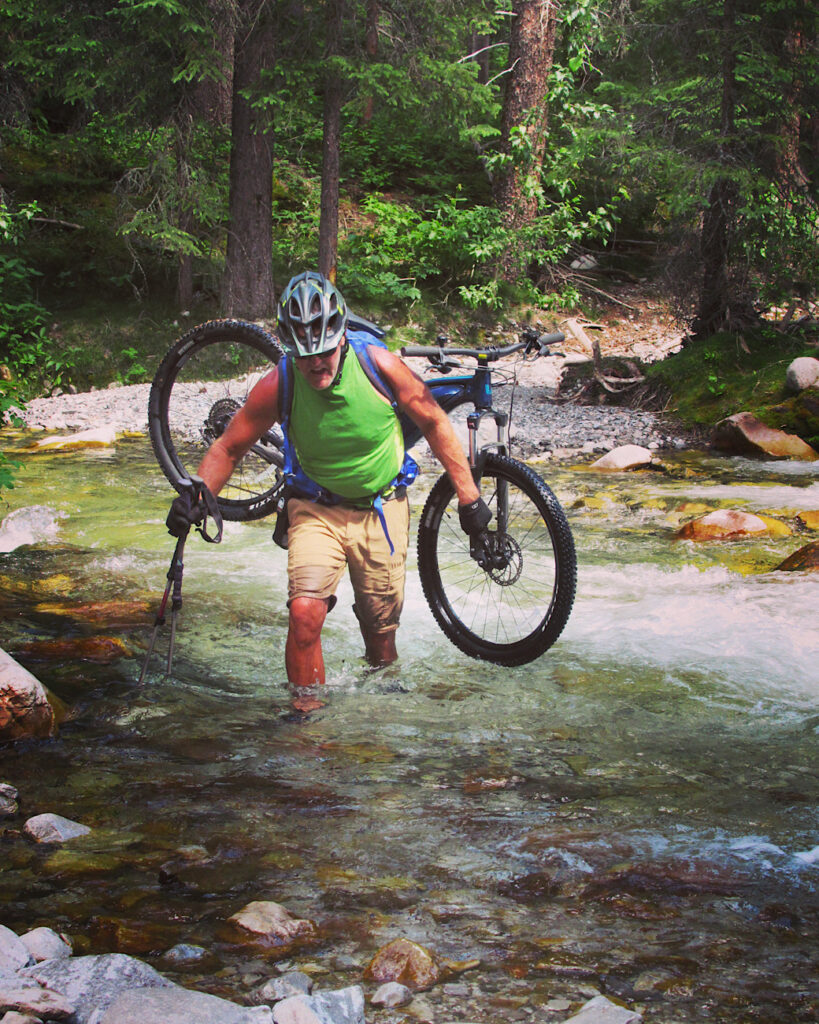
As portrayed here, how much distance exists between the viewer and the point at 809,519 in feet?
27.2

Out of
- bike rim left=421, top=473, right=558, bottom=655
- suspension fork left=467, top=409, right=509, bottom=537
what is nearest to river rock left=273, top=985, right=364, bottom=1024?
bike rim left=421, top=473, right=558, bottom=655

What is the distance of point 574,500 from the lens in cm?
930

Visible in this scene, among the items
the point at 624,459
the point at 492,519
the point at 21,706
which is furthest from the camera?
the point at 624,459

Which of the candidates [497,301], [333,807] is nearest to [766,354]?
[497,301]

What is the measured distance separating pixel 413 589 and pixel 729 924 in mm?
4530

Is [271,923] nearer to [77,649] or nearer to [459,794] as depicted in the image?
[459,794]

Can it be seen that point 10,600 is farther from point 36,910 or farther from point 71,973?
point 71,973

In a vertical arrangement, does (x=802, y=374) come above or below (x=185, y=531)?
above

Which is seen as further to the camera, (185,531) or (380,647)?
(380,647)

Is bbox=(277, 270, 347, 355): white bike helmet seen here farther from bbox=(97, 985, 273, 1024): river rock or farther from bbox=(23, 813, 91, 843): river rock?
bbox=(97, 985, 273, 1024): river rock

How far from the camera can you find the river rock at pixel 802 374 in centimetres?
1146

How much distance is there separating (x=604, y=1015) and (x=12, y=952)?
143cm

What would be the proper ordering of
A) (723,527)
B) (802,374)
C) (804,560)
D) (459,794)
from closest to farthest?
(459,794), (804,560), (723,527), (802,374)

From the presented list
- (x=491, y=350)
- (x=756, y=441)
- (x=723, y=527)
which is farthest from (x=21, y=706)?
(x=756, y=441)
